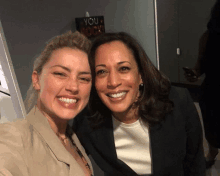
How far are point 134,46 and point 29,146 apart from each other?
0.74m

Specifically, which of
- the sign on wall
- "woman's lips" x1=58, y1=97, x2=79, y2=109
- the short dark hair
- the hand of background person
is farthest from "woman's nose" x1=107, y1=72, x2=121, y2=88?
the hand of background person

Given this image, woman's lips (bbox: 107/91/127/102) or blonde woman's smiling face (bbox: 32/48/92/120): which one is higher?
blonde woman's smiling face (bbox: 32/48/92/120)


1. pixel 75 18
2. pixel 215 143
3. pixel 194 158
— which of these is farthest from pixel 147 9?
pixel 194 158

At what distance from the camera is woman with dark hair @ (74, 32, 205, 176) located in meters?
0.92

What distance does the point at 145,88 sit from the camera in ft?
3.41

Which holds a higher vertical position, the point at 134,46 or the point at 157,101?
the point at 134,46

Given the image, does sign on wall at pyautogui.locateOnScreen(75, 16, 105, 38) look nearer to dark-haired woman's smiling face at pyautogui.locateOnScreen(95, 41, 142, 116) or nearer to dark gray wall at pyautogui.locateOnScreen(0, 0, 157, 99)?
dark gray wall at pyautogui.locateOnScreen(0, 0, 157, 99)

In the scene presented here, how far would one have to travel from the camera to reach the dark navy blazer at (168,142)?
3.17 ft

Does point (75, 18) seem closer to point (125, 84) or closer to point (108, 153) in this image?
point (125, 84)

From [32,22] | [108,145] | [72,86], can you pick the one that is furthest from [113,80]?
[32,22]

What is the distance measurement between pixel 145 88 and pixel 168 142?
352mm

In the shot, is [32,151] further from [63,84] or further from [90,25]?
[90,25]

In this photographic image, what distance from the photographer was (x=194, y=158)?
42.9 inches

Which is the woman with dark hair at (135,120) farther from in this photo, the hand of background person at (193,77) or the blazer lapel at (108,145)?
the hand of background person at (193,77)
